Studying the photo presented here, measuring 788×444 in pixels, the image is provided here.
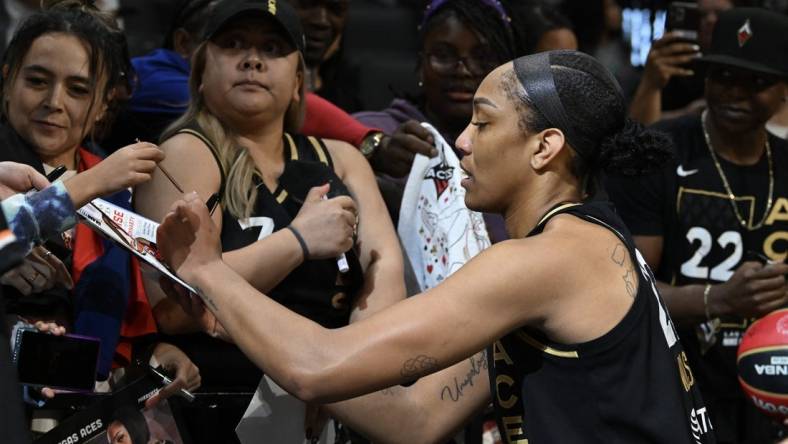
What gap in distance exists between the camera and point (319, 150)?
3887 millimetres

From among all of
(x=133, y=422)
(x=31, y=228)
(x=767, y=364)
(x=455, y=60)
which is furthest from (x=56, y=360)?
(x=767, y=364)

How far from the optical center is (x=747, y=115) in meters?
4.73

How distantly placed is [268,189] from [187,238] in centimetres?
81

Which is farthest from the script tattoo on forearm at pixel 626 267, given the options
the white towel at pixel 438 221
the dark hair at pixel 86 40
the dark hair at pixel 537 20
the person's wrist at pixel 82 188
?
the dark hair at pixel 537 20

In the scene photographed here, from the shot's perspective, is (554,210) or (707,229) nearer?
(554,210)

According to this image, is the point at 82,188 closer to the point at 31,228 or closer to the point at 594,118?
the point at 31,228

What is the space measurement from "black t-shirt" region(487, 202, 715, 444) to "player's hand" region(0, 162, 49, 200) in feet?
3.78

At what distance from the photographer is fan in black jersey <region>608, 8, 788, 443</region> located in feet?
15.3

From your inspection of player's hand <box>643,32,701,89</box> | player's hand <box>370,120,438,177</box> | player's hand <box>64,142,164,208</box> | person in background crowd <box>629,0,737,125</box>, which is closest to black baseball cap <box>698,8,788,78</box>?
person in background crowd <box>629,0,737,125</box>

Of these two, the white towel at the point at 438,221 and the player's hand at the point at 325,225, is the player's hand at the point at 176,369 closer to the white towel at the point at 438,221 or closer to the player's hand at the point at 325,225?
the player's hand at the point at 325,225

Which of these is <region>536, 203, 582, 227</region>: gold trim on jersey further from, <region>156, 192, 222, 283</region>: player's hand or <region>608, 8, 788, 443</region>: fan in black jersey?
<region>608, 8, 788, 443</region>: fan in black jersey

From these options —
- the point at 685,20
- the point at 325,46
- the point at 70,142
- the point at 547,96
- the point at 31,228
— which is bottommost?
the point at 685,20

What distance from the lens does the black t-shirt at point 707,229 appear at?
184 inches

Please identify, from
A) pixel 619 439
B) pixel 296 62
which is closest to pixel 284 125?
pixel 296 62
